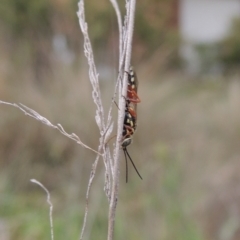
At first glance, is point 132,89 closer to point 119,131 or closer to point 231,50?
point 119,131

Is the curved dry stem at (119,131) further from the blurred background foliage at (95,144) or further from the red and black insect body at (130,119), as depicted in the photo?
the blurred background foliage at (95,144)

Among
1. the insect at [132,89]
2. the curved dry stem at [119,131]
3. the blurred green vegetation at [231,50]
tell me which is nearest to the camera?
the curved dry stem at [119,131]

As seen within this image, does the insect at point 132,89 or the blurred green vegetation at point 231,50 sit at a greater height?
the blurred green vegetation at point 231,50

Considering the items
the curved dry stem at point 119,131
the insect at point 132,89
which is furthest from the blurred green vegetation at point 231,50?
the curved dry stem at point 119,131

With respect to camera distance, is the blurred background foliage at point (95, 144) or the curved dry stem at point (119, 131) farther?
the blurred background foliage at point (95, 144)

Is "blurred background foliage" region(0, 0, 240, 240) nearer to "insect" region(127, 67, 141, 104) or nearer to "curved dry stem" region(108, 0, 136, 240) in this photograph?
"insect" region(127, 67, 141, 104)

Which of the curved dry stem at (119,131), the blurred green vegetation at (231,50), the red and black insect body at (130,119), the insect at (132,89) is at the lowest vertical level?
the curved dry stem at (119,131)

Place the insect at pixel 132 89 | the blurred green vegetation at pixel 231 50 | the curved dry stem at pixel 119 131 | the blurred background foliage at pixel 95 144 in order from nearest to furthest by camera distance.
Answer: the curved dry stem at pixel 119 131
the insect at pixel 132 89
the blurred background foliage at pixel 95 144
the blurred green vegetation at pixel 231 50

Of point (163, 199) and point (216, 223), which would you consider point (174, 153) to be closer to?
point (216, 223)

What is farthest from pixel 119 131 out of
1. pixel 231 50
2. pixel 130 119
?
pixel 231 50

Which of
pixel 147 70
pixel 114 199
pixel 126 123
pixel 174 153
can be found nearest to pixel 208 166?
pixel 174 153
